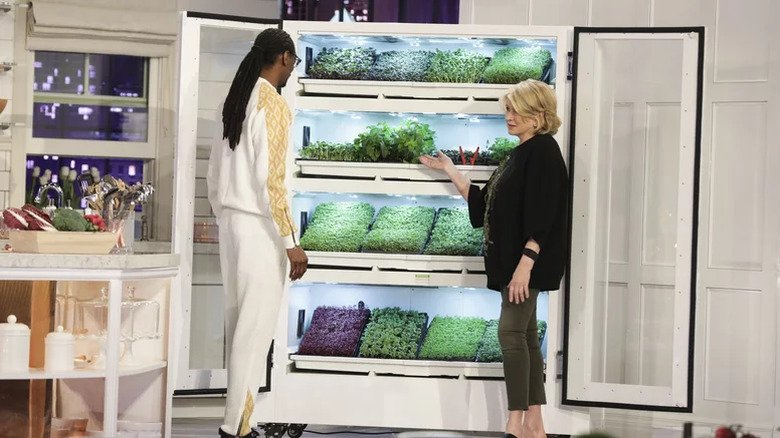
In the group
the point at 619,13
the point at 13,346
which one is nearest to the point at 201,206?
the point at 13,346

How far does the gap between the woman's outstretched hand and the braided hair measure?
931mm

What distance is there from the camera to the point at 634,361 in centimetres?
481

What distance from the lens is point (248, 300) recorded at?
407 centimetres

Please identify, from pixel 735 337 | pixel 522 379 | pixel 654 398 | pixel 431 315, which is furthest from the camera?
pixel 735 337

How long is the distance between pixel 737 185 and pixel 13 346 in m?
4.01

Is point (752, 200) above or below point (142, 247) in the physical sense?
above

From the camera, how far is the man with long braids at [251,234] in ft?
13.3

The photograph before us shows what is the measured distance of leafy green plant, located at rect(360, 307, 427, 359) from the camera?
4947mm

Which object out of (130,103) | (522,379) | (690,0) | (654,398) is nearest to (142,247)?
(130,103)

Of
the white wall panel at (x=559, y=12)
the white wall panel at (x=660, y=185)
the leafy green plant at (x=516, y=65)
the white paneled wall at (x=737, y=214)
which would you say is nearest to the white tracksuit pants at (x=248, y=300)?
the leafy green plant at (x=516, y=65)

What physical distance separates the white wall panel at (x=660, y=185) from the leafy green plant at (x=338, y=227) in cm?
139

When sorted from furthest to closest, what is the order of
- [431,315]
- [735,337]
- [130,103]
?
[130,103] → [735,337] → [431,315]

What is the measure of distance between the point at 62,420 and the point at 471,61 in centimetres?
256

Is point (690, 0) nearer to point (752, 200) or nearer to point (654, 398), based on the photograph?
point (752, 200)
